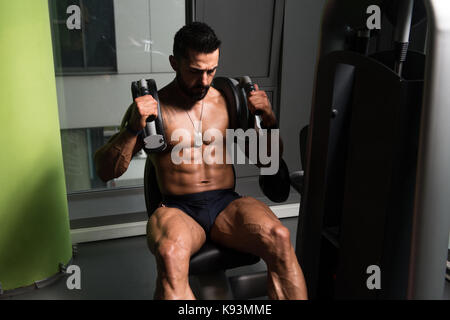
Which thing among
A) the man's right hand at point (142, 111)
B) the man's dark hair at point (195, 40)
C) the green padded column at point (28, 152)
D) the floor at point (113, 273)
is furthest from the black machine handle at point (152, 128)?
the floor at point (113, 273)

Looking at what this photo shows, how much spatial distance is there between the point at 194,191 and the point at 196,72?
456mm

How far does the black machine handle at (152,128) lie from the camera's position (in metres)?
1.50

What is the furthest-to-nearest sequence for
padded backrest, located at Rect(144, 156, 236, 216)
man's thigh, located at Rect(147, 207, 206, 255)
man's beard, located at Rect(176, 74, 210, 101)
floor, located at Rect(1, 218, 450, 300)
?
floor, located at Rect(1, 218, 450, 300)
padded backrest, located at Rect(144, 156, 236, 216)
man's beard, located at Rect(176, 74, 210, 101)
man's thigh, located at Rect(147, 207, 206, 255)

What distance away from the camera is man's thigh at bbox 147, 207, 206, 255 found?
1.42 meters

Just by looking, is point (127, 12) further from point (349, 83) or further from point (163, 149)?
point (349, 83)

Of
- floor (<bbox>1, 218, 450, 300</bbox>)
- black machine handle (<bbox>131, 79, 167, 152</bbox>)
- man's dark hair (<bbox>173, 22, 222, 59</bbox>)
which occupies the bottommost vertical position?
floor (<bbox>1, 218, 450, 300</bbox>)

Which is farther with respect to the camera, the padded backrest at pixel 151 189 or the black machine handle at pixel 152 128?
the padded backrest at pixel 151 189

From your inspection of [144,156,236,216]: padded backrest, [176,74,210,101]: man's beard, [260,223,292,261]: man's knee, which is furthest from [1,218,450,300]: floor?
[176,74,210,101]: man's beard

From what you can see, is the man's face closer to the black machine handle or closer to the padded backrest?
the black machine handle

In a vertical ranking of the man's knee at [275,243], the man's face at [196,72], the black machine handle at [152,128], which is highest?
the man's face at [196,72]

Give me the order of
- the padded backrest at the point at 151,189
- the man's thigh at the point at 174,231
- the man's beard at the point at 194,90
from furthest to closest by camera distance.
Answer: the padded backrest at the point at 151,189, the man's beard at the point at 194,90, the man's thigh at the point at 174,231

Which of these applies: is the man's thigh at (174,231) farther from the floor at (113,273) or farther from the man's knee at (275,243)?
the floor at (113,273)

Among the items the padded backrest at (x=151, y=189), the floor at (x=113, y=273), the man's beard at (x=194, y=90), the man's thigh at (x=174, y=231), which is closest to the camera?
the man's thigh at (x=174, y=231)

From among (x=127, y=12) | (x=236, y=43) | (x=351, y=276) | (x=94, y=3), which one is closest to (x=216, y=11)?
(x=236, y=43)
